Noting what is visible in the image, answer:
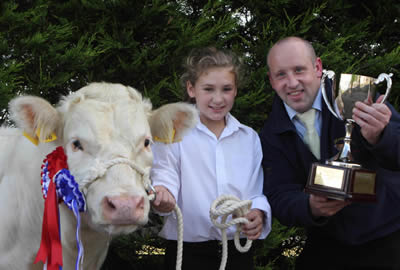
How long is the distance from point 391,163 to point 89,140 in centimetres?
147

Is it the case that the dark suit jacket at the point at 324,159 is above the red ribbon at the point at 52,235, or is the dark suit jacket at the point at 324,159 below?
above

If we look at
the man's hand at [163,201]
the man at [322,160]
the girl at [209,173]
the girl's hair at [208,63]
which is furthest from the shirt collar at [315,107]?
the man's hand at [163,201]

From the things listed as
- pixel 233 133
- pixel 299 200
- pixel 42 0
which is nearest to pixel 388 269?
pixel 299 200

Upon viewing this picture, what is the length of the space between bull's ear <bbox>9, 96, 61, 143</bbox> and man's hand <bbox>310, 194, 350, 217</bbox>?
137 cm

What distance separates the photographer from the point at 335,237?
2416mm

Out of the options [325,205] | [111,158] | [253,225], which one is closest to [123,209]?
[111,158]

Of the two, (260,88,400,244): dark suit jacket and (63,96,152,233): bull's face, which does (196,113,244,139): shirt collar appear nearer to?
(260,88,400,244): dark suit jacket

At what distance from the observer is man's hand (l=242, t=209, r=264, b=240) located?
7.70ft

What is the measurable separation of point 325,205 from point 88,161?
3.85ft

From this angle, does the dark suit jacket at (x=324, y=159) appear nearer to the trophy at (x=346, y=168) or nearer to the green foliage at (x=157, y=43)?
the trophy at (x=346, y=168)

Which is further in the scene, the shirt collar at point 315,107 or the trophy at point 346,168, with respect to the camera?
the shirt collar at point 315,107

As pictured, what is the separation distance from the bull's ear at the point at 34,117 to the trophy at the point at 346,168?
1.32m

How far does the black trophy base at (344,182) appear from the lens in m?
1.88

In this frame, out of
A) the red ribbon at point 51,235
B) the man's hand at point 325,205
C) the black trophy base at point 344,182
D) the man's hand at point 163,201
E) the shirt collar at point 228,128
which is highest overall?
the shirt collar at point 228,128
